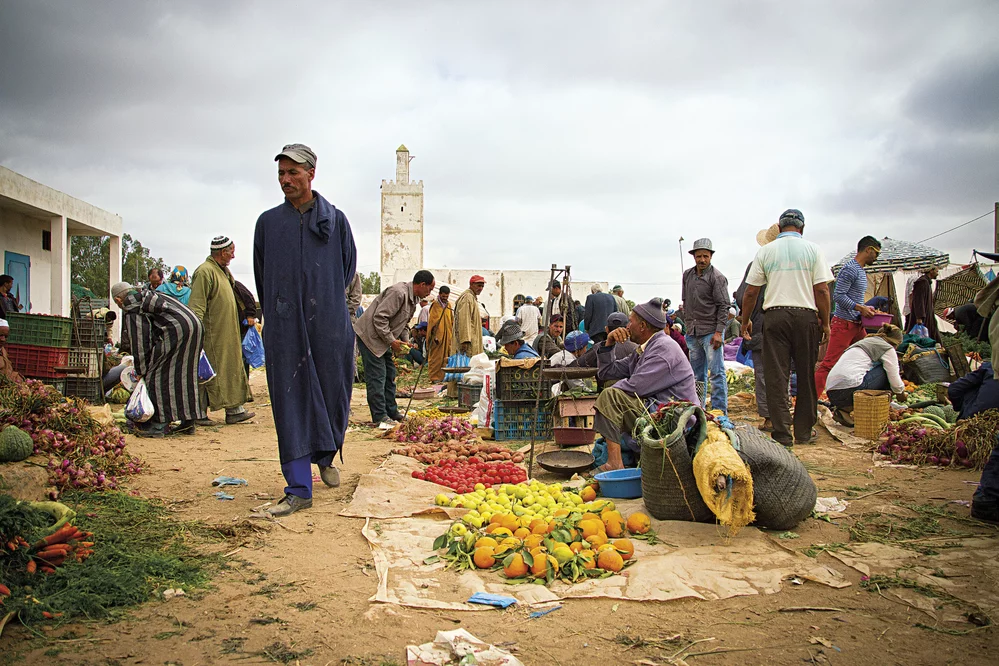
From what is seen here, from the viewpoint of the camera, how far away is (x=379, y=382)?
7.75 m

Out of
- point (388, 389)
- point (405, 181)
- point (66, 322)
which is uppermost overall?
point (405, 181)

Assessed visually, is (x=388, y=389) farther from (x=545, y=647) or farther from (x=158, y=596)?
(x=545, y=647)

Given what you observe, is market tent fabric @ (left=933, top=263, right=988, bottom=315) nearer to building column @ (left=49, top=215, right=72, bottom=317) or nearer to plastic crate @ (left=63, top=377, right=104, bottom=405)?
plastic crate @ (left=63, top=377, right=104, bottom=405)

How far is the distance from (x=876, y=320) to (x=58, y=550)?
8.04m

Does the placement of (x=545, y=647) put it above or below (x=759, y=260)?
below

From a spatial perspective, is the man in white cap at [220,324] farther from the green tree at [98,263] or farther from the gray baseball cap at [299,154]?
the green tree at [98,263]

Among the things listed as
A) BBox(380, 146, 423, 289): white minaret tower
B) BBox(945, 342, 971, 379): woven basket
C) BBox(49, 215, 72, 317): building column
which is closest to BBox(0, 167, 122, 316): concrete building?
BBox(49, 215, 72, 317): building column

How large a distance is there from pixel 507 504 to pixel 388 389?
14.3 feet

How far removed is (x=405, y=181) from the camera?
5122 centimetres

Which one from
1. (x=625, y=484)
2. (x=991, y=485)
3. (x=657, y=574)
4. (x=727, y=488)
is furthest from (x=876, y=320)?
(x=657, y=574)

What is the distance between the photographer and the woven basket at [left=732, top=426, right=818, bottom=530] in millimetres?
3486

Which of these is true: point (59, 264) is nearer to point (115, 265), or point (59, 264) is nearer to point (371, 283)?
point (115, 265)

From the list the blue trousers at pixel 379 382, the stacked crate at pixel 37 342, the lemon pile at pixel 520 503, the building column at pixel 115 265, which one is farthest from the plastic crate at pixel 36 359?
the building column at pixel 115 265

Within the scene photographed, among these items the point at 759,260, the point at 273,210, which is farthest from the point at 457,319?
the point at 273,210
